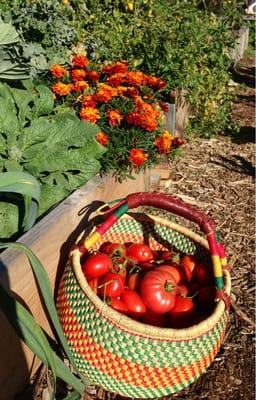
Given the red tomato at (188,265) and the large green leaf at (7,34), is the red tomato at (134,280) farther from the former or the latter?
the large green leaf at (7,34)

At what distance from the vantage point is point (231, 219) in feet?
12.1

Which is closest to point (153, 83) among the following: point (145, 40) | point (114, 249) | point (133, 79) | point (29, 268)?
point (133, 79)

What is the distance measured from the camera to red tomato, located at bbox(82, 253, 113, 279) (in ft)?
7.11

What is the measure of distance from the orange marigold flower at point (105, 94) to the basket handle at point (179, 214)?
0.93 meters

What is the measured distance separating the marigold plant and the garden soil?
0.78m

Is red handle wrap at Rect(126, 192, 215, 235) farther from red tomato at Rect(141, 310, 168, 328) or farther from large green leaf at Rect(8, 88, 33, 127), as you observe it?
large green leaf at Rect(8, 88, 33, 127)

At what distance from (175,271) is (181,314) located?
0.22m

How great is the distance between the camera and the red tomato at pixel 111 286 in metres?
2.10

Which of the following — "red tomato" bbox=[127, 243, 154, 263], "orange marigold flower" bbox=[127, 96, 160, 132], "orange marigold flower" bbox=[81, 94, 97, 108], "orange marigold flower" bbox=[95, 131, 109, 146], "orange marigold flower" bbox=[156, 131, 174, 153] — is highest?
"orange marigold flower" bbox=[81, 94, 97, 108]

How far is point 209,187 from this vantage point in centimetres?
416

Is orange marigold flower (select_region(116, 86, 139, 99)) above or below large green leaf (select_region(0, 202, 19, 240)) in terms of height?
above

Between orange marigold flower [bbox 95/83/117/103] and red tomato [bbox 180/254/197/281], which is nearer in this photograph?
red tomato [bbox 180/254/197/281]

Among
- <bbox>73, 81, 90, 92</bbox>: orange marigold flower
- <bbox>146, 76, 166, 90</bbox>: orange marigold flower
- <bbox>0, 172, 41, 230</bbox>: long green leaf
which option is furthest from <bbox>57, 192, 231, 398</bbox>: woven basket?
<bbox>146, 76, 166, 90</bbox>: orange marigold flower

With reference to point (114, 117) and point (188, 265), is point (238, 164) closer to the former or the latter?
point (114, 117)
